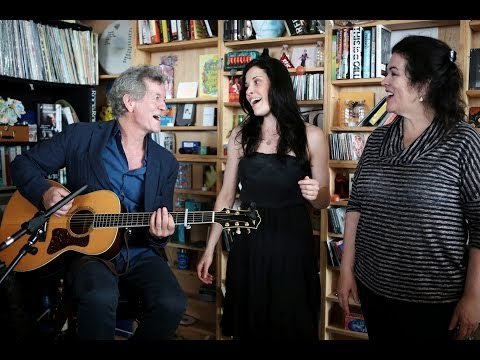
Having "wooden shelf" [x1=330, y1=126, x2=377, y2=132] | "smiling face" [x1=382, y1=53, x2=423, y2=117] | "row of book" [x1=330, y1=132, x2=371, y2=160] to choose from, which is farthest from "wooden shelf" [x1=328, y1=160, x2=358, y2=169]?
"smiling face" [x1=382, y1=53, x2=423, y2=117]

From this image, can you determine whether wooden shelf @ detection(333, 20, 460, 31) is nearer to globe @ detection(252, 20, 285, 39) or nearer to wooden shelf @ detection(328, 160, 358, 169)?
globe @ detection(252, 20, 285, 39)


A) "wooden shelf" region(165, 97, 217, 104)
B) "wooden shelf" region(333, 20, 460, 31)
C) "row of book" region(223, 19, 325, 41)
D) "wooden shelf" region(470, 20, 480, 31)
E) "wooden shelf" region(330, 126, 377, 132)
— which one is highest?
"row of book" region(223, 19, 325, 41)

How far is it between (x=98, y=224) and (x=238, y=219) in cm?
53

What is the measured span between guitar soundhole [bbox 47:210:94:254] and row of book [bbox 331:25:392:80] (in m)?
1.48

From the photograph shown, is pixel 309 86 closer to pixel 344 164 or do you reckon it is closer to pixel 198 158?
pixel 344 164

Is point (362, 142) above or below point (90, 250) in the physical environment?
above

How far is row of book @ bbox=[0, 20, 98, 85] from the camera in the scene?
276 centimetres

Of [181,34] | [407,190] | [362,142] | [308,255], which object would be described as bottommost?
[308,255]

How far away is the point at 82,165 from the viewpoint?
2.02 m

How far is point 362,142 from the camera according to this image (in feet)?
8.48

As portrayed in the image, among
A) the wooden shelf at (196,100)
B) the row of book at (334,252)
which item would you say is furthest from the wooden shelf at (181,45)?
the row of book at (334,252)
